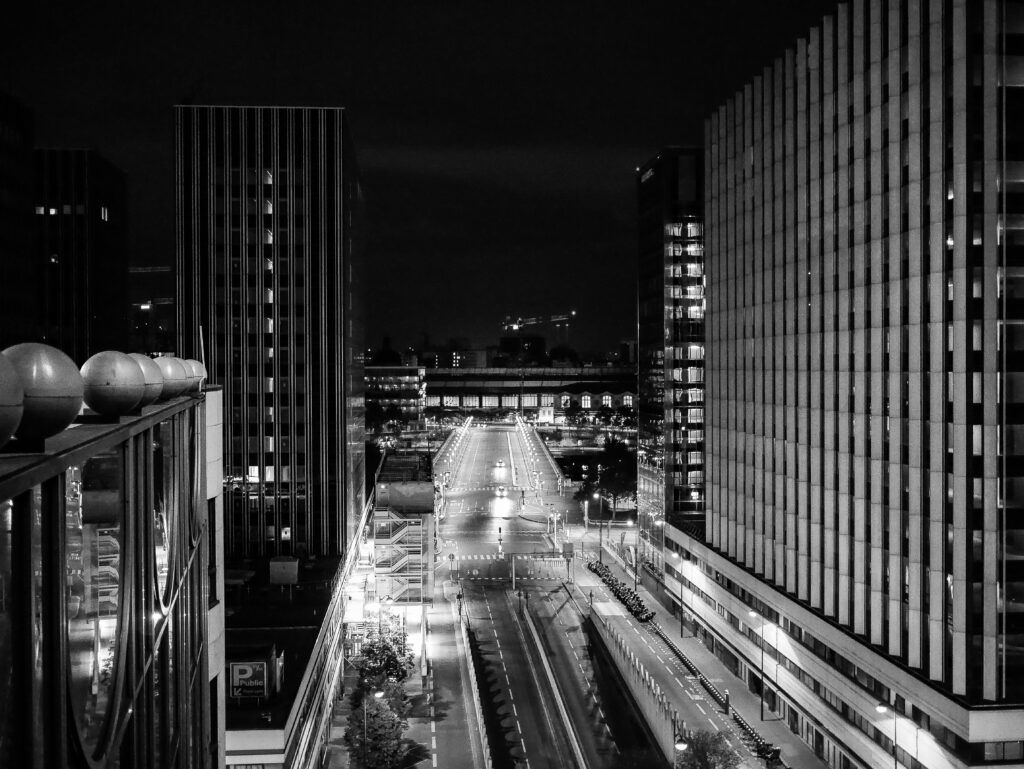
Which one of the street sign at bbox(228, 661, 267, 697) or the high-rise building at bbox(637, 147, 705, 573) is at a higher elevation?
the high-rise building at bbox(637, 147, 705, 573)

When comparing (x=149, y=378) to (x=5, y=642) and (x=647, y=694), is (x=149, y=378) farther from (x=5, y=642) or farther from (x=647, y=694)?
(x=647, y=694)

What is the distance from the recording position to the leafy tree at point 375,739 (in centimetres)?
4578

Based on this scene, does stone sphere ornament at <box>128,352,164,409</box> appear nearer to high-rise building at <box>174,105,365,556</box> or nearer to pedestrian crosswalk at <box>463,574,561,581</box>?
high-rise building at <box>174,105,365,556</box>

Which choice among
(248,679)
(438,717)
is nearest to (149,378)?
(248,679)

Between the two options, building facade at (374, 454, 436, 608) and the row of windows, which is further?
building facade at (374, 454, 436, 608)

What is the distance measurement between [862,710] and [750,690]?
16.1 meters

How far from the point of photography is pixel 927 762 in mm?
39062

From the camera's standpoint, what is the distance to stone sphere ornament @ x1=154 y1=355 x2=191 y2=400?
1619cm

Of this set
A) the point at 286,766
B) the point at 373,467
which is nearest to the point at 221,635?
the point at 286,766

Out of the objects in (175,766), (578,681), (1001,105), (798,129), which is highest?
(798,129)

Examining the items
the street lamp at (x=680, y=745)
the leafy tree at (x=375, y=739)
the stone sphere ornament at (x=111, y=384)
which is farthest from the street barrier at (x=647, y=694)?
the stone sphere ornament at (x=111, y=384)

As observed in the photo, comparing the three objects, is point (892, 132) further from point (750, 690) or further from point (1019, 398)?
point (750, 690)

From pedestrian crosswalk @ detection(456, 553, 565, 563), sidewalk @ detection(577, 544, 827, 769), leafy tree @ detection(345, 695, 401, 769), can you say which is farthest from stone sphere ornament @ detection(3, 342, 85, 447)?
pedestrian crosswalk @ detection(456, 553, 565, 563)

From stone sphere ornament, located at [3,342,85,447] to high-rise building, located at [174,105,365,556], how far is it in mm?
78548
